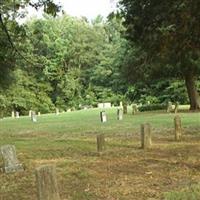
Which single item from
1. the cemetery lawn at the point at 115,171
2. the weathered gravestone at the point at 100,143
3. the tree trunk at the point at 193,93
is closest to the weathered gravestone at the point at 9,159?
the cemetery lawn at the point at 115,171

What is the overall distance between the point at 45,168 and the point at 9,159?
5752mm

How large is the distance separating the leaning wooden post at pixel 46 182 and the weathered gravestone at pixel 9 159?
5506mm

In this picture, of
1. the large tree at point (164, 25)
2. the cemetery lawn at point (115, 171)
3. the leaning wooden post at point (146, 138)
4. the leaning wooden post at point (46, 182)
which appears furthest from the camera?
the leaning wooden post at point (146, 138)

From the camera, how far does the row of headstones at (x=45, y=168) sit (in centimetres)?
690

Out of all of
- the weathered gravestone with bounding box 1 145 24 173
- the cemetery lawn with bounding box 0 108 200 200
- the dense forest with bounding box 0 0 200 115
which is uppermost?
the dense forest with bounding box 0 0 200 115

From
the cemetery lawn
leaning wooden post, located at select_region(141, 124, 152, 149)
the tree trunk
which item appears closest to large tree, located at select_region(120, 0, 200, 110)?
leaning wooden post, located at select_region(141, 124, 152, 149)

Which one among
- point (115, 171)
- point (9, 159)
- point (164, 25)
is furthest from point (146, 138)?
point (9, 159)

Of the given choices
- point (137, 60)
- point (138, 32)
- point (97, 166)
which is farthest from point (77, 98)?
point (97, 166)

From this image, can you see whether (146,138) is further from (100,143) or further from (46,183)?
(46,183)

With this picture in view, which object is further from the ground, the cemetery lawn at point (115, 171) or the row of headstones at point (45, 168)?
the row of headstones at point (45, 168)

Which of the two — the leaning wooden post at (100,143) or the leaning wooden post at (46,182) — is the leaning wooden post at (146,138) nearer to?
the leaning wooden post at (100,143)

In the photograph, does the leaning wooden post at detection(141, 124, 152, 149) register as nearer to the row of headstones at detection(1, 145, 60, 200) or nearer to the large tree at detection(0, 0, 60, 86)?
the large tree at detection(0, 0, 60, 86)

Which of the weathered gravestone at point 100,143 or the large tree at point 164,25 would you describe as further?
the weathered gravestone at point 100,143

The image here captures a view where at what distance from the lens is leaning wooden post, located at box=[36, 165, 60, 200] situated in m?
6.88
